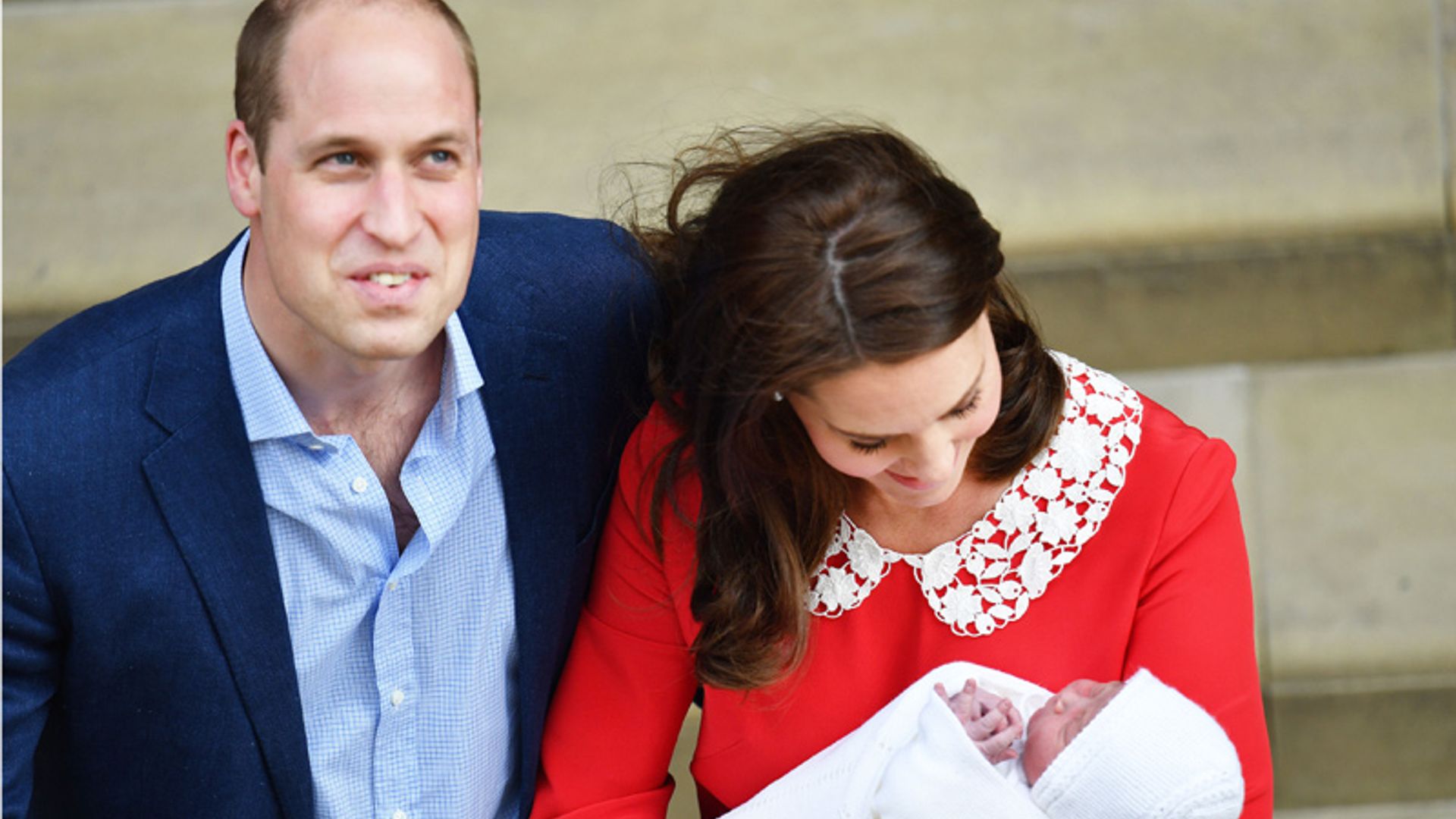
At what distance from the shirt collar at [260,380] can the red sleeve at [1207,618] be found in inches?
35.3

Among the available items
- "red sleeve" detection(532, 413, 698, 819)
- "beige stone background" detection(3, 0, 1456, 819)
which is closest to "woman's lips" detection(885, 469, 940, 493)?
"red sleeve" detection(532, 413, 698, 819)

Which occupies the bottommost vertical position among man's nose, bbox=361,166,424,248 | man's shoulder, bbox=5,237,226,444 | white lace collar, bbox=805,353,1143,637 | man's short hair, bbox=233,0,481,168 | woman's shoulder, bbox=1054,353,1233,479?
white lace collar, bbox=805,353,1143,637

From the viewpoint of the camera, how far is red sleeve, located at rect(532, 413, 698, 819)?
2.01 m

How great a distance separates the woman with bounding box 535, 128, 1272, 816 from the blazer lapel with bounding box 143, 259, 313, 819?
41 cm

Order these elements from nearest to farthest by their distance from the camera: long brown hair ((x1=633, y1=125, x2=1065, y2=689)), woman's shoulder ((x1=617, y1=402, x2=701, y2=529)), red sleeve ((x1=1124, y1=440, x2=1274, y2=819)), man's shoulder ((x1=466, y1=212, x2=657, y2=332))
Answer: long brown hair ((x1=633, y1=125, x2=1065, y2=689)) < red sleeve ((x1=1124, y1=440, x2=1274, y2=819)) < woman's shoulder ((x1=617, y1=402, x2=701, y2=529)) < man's shoulder ((x1=466, y1=212, x2=657, y2=332))

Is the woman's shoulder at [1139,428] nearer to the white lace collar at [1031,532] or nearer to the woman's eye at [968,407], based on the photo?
the white lace collar at [1031,532]

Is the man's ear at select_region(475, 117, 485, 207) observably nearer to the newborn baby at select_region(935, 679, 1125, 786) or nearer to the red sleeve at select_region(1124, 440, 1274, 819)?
the newborn baby at select_region(935, 679, 1125, 786)

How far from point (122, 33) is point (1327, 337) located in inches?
112

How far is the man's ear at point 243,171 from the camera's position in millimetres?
1786

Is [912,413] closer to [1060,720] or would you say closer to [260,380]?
[1060,720]

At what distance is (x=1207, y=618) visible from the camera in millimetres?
1847

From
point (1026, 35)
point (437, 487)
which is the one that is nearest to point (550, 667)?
point (437, 487)

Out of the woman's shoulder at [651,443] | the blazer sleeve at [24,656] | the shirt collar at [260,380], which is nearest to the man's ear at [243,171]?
the shirt collar at [260,380]

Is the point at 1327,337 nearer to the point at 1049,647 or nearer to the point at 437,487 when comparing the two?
the point at 1049,647
